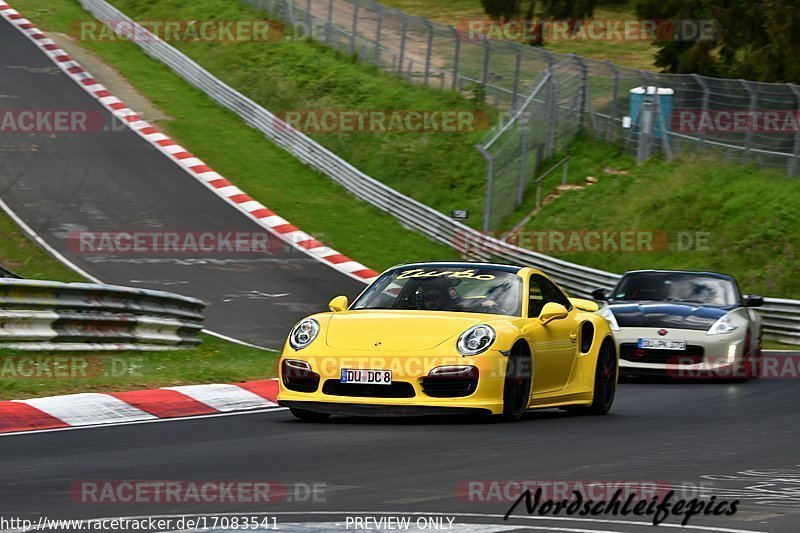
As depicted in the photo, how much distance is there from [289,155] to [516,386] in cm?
2521

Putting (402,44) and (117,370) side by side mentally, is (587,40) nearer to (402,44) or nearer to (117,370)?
(402,44)

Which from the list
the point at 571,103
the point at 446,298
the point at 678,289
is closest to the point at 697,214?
the point at 571,103

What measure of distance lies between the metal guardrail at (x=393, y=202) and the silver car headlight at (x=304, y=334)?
14.5 meters

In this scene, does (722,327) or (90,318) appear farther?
(722,327)

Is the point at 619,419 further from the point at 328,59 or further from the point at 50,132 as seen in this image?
the point at 328,59

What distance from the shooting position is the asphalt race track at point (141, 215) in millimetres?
22562

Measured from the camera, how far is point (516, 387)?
36.0 ft

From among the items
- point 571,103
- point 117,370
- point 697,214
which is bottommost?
point 697,214

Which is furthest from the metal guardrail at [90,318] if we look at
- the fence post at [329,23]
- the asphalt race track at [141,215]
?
the fence post at [329,23]

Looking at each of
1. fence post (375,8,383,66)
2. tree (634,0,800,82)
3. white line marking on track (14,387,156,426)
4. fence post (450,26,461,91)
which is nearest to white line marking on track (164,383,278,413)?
white line marking on track (14,387,156,426)

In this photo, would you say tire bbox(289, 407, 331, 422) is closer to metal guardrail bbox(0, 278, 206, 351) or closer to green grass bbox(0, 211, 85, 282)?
metal guardrail bbox(0, 278, 206, 351)

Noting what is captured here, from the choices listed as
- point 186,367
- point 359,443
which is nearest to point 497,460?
point 359,443

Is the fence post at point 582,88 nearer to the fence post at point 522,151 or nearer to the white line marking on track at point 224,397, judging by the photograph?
the fence post at point 522,151

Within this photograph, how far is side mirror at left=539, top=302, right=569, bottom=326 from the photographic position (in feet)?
37.1
